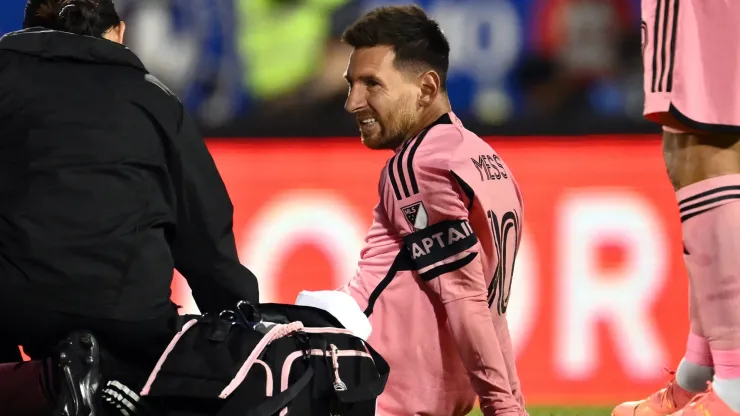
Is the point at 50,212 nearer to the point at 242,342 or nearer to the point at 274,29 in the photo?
the point at 242,342

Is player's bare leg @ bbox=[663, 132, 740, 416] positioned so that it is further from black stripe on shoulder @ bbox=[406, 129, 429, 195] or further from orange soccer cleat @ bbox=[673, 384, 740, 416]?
black stripe on shoulder @ bbox=[406, 129, 429, 195]

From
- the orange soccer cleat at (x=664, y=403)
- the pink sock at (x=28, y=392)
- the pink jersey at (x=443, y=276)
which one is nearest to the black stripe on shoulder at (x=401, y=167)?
the pink jersey at (x=443, y=276)

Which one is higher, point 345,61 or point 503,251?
point 345,61

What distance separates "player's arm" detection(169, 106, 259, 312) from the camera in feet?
8.28

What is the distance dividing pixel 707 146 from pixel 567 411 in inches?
50.6

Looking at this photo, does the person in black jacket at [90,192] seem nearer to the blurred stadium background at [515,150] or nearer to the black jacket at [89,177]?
the black jacket at [89,177]

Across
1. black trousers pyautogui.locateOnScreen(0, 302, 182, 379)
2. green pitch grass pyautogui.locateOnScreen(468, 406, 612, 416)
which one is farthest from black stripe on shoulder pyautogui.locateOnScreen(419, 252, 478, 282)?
green pitch grass pyautogui.locateOnScreen(468, 406, 612, 416)

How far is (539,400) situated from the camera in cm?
398

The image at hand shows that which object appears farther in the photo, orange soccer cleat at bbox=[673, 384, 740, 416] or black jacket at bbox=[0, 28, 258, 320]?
orange soccer cleat at bbox=[673, 384, 740, 416]

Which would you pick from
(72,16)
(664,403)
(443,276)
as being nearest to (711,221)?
(664,403)

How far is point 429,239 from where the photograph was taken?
258cm

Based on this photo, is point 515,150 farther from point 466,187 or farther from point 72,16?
point 72,16

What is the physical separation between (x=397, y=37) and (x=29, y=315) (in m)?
1.07

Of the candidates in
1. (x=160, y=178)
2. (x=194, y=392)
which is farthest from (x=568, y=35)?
(x=194, y=392)
